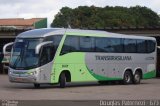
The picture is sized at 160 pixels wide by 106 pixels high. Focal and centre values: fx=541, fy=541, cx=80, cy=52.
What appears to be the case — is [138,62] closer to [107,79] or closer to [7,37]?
[107,79]

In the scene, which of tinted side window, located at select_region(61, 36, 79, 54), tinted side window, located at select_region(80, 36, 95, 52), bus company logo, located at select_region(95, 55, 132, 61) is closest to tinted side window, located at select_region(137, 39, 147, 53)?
bus company logo, located at select_region(95, 55, 132, 61)

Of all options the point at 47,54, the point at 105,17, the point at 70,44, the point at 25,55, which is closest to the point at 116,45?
the point at 70,44

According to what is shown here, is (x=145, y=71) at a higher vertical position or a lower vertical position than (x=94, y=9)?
lower

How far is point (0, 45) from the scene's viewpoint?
2216 inches

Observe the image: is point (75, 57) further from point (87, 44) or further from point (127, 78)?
point (127, 78)

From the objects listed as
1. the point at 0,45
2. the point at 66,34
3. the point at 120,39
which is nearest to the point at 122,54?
the point at 120,39

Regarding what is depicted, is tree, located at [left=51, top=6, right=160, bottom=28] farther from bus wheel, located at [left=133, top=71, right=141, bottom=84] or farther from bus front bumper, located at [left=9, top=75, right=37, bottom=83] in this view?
bus front bumper, located at [left=9, top=75, right=37, bottom=83]

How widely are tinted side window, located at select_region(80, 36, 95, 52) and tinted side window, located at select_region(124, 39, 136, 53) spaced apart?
3.47 meters

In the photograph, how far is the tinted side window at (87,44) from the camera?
29156mm

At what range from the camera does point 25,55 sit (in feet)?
88.7

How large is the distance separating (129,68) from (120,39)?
2020 millimetres

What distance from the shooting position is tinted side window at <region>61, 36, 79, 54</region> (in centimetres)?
2784

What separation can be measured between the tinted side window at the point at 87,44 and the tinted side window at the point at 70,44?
0.46 m

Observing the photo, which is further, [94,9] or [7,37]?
[94,9]
